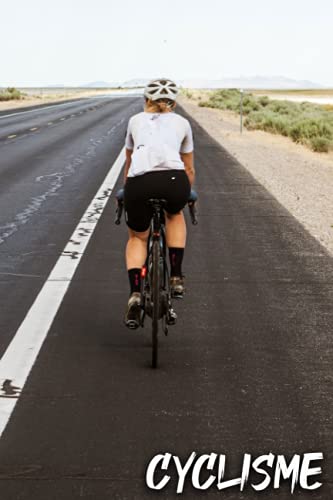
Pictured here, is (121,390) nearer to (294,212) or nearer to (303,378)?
(303,378)

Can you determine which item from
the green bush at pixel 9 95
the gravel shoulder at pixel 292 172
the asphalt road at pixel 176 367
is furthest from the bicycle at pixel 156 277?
the green bush at pixel 9 95

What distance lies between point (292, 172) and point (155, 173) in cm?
1656

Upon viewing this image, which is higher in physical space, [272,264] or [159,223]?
[159,223]

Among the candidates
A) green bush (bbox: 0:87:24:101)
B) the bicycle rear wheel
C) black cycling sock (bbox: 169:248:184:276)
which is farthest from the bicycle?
green bush (bbox: 0:87:24:101)

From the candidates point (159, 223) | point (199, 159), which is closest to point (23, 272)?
point (159, 223)

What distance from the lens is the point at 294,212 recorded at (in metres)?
14.3

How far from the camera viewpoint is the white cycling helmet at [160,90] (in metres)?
6.08

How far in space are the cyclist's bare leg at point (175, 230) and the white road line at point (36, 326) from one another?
1232 mm

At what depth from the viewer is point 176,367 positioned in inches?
237

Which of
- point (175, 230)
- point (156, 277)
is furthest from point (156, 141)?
point (156, 277)

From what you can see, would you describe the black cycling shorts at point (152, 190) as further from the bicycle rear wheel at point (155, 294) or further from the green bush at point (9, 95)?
the green bush at point (9, 95)

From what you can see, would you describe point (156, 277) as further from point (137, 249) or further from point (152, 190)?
point (152, 190)

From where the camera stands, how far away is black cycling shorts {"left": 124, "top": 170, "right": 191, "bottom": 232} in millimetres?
5930

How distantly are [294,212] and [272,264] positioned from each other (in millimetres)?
4833
